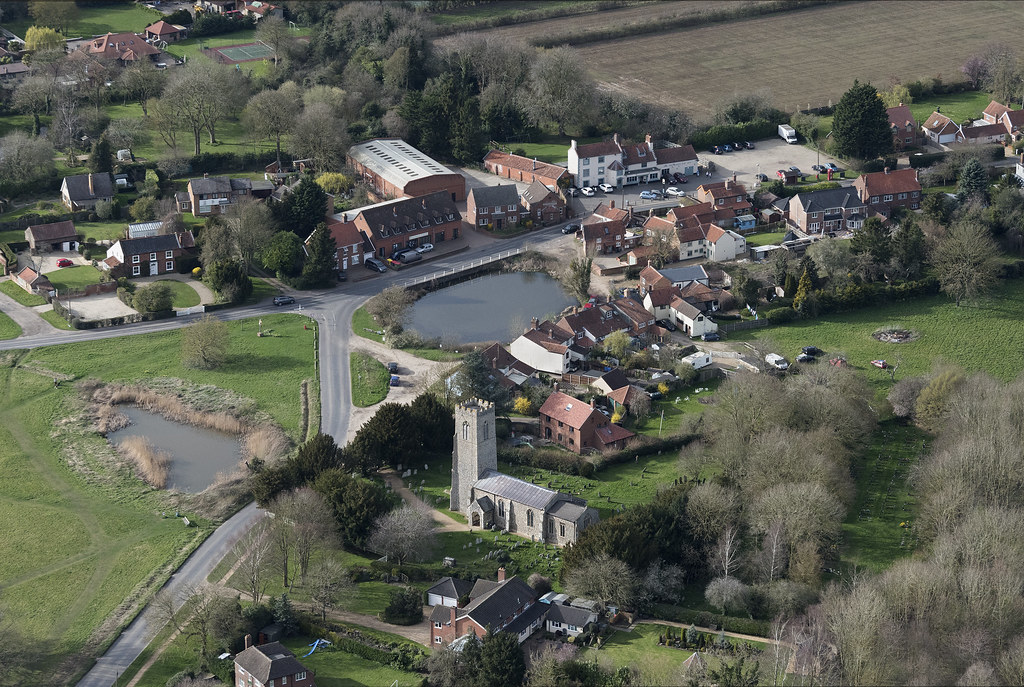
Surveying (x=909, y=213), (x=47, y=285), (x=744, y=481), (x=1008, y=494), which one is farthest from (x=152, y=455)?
(x=909, y=213)

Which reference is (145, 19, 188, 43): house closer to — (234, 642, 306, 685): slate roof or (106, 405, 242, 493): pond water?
(106, 405, 242, 493): pond water

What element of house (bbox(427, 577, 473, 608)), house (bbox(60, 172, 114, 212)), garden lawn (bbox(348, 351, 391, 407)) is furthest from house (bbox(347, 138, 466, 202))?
house (bbox(427, 577, 473, 608))

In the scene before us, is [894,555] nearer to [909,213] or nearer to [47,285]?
[909,213]

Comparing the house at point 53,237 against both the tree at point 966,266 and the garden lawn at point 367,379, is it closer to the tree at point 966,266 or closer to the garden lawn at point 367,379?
the garden lawn at point 367,379

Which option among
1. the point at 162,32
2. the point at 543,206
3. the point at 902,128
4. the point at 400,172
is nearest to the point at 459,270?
the point at 543,206

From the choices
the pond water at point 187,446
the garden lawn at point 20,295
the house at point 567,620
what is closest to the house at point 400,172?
the garden lawn at point 20,295
